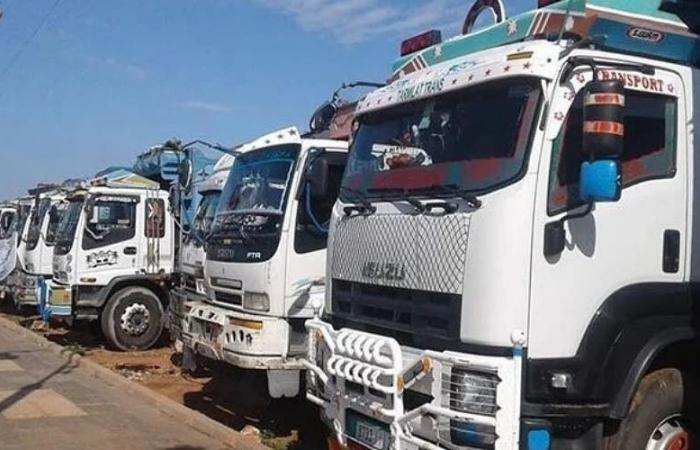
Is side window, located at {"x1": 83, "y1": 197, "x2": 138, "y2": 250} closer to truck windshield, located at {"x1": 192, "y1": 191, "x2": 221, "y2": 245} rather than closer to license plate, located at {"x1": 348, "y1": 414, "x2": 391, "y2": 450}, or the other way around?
truck windshield, located at {"x1": 192, "y1": 191, "x2": 221, "y2": 245}

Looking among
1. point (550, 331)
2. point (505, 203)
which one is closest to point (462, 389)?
point (550, 331)

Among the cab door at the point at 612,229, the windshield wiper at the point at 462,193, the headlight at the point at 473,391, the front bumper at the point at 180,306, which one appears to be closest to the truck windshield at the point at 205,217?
the front bumper at the point at 180,306

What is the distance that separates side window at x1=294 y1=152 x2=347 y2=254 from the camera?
7.87m

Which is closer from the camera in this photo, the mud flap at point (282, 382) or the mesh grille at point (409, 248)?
the mesh grille at point (409, 248)

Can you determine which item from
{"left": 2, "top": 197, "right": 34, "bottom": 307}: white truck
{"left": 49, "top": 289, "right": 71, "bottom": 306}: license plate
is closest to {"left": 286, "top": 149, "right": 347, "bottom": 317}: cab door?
{"left": 49, "top": 289, "right": 71, "bottom": 306}: license plate

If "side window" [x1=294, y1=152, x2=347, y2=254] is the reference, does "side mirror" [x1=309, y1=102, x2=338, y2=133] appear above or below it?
above

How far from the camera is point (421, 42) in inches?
253

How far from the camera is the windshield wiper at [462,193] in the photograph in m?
4.63

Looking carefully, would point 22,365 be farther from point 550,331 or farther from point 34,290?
point 550,331

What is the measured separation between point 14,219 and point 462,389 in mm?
18346

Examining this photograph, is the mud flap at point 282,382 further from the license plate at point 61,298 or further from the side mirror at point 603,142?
the license plate at point 61,298

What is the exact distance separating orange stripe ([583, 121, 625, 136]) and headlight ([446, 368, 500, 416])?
4.29ft

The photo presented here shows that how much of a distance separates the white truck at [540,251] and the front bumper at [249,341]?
205 cm

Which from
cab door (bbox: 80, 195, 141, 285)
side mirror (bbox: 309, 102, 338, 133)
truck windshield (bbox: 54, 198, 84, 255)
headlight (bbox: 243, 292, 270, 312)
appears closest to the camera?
headlight (bbox: 243, 292, 270, 312)
